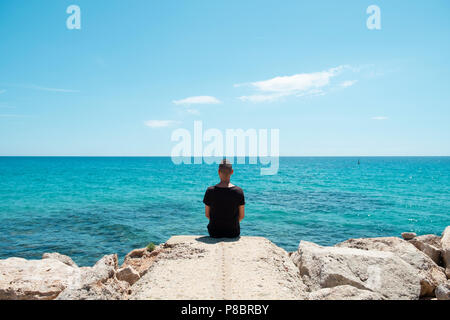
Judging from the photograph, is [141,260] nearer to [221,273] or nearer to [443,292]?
[221,273]

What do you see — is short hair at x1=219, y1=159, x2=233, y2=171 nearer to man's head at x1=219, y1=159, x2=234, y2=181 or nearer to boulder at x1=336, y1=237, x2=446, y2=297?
man's head at x1=219, y1=159, x2=234, y2=181

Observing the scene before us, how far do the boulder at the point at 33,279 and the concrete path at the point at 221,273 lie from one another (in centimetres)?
182

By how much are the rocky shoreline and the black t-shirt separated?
26cm

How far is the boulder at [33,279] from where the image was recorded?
5332 mm

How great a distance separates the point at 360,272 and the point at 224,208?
2.90 meters

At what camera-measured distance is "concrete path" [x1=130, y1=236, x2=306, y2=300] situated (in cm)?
421

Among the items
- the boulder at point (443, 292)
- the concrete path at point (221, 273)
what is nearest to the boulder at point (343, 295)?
the concrete path at point (221, 273)

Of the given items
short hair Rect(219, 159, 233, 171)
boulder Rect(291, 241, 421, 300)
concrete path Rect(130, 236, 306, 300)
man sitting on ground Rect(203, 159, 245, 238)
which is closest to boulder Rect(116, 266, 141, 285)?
concrete path Rect(130, 236, 306, 300)

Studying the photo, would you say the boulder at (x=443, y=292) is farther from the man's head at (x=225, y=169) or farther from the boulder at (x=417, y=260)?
the man's head at (x=225, y=169)

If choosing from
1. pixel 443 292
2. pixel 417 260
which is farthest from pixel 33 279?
pixel 417 260

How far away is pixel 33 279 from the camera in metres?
5.70

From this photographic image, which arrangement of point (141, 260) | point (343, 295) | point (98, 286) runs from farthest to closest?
point (141, 260), point (98, 286), point (343, 295)
